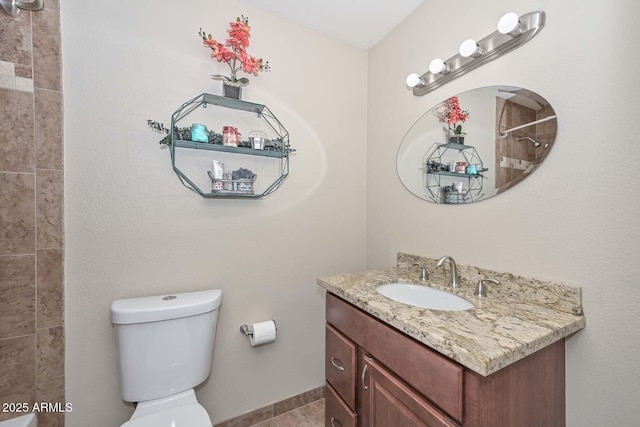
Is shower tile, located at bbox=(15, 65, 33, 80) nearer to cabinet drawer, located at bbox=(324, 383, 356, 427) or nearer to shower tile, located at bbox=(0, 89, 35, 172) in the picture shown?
shower tile, located at bbox=(0, 89, 35, 172)

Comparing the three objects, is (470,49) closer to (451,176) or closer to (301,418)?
(451,176)

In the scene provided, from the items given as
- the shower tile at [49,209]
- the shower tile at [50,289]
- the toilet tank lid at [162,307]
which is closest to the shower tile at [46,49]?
the shower tile at [49,209]

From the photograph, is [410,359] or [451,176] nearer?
[410,359]

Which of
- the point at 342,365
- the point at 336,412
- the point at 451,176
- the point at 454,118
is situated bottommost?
the point at 336,412

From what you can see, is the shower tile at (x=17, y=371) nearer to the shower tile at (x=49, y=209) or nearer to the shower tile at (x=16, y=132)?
the shower tile at (x=49, y=209)

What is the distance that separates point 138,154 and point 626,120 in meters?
1.86

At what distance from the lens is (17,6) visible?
1036 millimetres

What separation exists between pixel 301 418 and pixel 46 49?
2.24 metres

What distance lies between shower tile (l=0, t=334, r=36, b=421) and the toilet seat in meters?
0.50

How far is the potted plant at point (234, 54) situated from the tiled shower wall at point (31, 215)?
0.62 metres

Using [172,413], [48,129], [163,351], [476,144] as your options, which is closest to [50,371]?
[163,351]

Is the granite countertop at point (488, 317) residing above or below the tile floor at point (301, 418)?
above

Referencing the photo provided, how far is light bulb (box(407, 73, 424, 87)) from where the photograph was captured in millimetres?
1425

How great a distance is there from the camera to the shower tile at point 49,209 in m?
1.08
